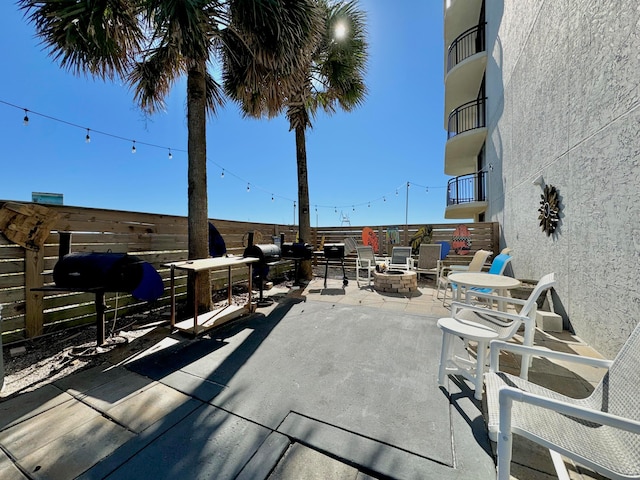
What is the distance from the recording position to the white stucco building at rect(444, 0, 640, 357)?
2.32m

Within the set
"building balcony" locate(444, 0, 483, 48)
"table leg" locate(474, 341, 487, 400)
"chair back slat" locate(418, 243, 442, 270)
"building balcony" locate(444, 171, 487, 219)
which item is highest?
"building balcony" locate(444, 0, 483, 48)

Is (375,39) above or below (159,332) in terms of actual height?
above

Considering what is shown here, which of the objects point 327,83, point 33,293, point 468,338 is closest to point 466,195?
point 327,83

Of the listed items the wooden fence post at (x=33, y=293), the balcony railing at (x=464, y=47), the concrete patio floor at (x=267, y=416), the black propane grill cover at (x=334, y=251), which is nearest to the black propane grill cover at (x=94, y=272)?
the wooden fence post at (x=33, y=293)

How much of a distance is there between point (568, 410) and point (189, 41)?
4557 millimetres

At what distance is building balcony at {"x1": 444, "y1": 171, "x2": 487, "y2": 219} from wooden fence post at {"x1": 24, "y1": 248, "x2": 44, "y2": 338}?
11.1m

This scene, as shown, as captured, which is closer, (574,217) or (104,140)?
(574,217)

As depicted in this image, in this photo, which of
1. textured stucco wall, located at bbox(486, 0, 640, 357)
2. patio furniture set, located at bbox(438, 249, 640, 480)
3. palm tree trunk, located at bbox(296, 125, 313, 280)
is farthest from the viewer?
palm tree trunk, located at bbox(296, 125, 313, 280)

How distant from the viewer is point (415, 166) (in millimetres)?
16531

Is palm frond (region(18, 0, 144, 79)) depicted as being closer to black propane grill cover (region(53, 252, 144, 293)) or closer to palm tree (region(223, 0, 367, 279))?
palm tree (region(223, 0, 367, 279))

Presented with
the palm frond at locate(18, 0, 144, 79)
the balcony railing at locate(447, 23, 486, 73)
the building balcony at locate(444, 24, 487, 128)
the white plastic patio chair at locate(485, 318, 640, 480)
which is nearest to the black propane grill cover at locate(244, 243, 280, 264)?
the palm frond at locate(18, 0, 144, 79)

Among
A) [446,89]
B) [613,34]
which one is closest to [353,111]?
[613,34]

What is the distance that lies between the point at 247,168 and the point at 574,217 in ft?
45.5

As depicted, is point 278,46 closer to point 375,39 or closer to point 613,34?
point 613,34
